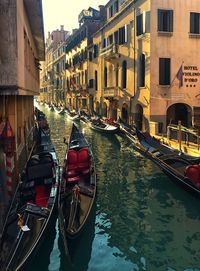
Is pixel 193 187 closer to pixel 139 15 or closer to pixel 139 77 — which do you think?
pixel 139 77

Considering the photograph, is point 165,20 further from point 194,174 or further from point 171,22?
point 194,174

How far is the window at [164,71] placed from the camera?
2236 centimetres

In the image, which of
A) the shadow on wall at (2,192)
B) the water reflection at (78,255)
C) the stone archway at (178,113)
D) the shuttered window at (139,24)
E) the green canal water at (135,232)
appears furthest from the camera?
the stone archway at (178,113)

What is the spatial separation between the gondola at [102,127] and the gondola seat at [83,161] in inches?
484

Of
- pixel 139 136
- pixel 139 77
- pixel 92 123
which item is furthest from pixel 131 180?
pixel 92 123

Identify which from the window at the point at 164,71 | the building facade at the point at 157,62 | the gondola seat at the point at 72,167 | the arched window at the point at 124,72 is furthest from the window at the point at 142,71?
the gondola seat at the point at 72,167

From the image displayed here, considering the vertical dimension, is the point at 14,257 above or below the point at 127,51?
below

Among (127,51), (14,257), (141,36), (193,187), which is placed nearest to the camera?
(14,257)

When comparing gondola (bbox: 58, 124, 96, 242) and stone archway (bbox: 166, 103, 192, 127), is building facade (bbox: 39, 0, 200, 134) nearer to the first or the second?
stone archway (bbox: 166, 103, 192, 127)

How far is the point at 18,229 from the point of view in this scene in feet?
23.9

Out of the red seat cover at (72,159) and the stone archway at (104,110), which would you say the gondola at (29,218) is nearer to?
the red seat cover at (72,159)

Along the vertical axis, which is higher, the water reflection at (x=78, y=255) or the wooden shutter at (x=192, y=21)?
the wooden shutter at (x=192, y=21)

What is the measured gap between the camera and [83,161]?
12.5 meters

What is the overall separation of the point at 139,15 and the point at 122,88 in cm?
591
